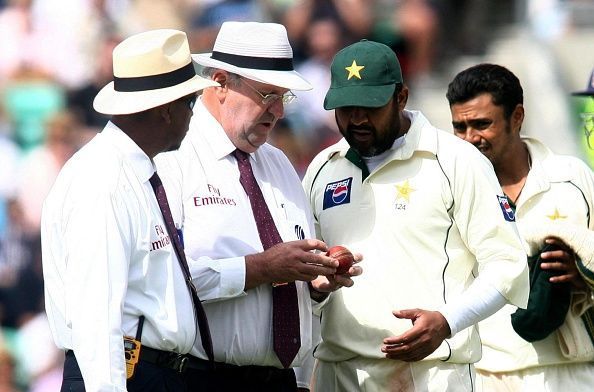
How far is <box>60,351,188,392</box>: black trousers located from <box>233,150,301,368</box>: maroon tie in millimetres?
609

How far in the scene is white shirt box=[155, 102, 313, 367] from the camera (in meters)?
5.00

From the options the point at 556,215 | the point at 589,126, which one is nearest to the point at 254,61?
the point at 556,215

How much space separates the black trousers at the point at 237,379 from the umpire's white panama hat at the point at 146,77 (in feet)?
3.71

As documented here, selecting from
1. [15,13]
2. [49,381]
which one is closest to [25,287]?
[49,381]

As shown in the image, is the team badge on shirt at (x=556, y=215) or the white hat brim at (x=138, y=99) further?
the team badge on shirt at (x=556, y=215)

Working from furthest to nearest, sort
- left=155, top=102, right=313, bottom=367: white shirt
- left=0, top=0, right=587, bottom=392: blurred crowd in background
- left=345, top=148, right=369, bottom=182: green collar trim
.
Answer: left=0, top=0, right=587, bottom=392: blurred crowd in background < left=345, top=148, right=369, bottom=182: green collar trim < left=155, top=102, right=313, bottom=367: white shirt

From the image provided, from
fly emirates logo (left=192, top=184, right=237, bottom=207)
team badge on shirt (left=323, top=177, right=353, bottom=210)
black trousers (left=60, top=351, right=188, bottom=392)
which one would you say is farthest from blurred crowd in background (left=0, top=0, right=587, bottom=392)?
black trousers (left=60, top=351, right=188, bottom=392)

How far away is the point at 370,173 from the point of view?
5461 mm

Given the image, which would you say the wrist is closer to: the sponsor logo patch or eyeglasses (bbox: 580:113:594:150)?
the sponsor logo patch

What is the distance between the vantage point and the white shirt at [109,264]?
13.5ft

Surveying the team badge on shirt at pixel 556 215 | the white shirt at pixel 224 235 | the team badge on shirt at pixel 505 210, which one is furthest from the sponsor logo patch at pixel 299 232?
the team badge on shirt at pixel 556 215

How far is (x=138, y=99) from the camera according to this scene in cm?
445

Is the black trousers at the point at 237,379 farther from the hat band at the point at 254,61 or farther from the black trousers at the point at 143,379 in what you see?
the hat band at the point at 254,61

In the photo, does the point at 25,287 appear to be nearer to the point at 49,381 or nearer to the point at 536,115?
the point at 49,381
